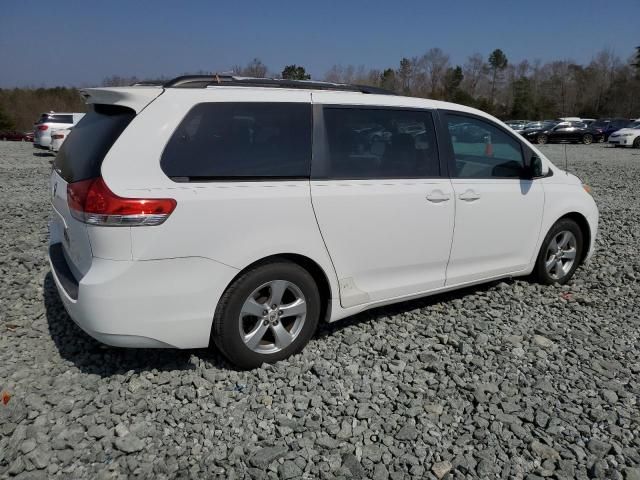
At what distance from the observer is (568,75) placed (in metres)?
83.5

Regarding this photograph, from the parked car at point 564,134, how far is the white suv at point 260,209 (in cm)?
3360

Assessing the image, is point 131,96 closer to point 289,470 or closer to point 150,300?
point 150,300

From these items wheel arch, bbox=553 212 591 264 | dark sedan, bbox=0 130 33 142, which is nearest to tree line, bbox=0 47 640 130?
dark sedan, bbox=0 130 33 142

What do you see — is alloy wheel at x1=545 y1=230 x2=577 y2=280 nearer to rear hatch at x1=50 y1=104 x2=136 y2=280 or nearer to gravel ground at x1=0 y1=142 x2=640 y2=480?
gravel ground at x1=0 y1=142 x2=640 y2=480

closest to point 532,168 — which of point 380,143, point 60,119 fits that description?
point 380,143

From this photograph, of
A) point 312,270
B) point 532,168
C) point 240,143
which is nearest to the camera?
point 240,143

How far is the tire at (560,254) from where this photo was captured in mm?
5016

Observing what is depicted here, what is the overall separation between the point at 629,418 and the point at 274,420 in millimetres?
2014

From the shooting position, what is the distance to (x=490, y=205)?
171 inches

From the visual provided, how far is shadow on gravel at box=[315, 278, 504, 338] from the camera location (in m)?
4.22

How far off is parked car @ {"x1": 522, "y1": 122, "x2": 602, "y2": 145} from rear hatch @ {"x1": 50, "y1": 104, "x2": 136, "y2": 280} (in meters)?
35.0

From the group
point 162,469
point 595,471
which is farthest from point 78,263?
point 595,471

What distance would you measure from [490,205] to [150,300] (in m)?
2.74

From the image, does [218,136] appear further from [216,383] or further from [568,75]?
[568,75]
